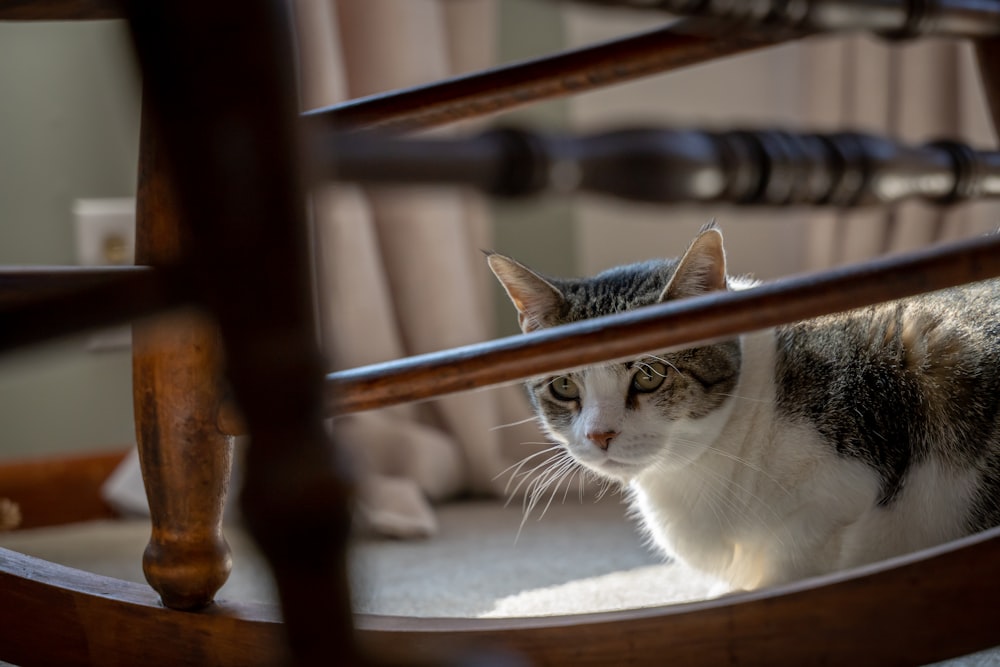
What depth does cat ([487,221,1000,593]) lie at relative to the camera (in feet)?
3.02

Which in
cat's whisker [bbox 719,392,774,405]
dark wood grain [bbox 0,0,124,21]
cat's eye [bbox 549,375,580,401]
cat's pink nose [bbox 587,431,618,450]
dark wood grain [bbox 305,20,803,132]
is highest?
dark wood grain [bbox 0,0,124,21]

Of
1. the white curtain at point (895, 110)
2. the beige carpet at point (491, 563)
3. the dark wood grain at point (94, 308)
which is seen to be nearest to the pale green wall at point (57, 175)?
the beige carpet at point (491, 563)

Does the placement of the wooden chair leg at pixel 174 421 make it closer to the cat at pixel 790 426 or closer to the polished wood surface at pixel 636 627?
the polished wood surface at pixel 636 627

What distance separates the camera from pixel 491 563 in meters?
1.30

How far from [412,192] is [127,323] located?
0.12 meters

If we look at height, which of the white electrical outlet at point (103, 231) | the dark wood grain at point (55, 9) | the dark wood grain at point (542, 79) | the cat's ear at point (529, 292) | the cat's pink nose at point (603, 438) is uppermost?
the dark wood grain at point (55, 9)

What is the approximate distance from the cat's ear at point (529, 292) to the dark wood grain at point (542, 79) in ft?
0.87

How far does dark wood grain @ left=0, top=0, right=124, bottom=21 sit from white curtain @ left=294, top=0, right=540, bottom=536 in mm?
832

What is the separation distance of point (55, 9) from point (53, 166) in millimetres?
1109

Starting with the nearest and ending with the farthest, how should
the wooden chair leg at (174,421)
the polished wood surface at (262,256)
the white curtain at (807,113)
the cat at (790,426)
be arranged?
1. the polished wood surface at (262,256)
2. the wooden chair leg at (174,421)
3. the cat at (790,426)
4. the white curtain at (807,113)

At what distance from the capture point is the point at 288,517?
1.14 ft

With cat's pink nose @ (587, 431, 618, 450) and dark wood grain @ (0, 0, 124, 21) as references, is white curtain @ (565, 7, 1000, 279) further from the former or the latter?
dark wood grain @ (0, 0, 124, 21)

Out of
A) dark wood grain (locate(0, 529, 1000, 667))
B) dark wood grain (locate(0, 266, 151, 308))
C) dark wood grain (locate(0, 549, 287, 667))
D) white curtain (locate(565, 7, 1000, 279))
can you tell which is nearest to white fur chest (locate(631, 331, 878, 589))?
dark wood grain (locate(0, 529, 1000, 667))

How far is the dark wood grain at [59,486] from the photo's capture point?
1.63 metres
